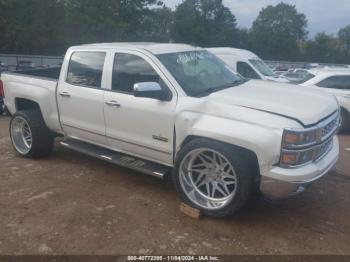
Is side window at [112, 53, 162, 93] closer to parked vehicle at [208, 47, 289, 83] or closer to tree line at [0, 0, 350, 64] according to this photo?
parked vehicle at [208, 47, 289, 83]

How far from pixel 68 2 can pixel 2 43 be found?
859 cm

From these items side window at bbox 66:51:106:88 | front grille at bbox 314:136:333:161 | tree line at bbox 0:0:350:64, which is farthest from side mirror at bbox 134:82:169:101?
tree line at bbox 0:0:350:64

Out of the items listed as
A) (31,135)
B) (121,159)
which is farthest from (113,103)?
(31,135)

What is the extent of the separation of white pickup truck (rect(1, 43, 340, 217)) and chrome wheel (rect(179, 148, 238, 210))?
11mm

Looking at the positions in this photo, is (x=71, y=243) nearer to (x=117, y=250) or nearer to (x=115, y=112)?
(x=117, y=250)

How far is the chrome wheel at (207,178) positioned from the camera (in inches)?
174

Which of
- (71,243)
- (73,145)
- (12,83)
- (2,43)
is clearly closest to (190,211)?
(71,243)

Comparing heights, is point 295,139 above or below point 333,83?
above

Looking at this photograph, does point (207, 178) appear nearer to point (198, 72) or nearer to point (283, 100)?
point (283, 100)

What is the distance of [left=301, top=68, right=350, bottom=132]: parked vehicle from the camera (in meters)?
10.3

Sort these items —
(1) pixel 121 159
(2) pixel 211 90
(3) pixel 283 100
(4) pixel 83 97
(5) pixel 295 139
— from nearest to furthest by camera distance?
(5) pixel 295 139
(3) pixel 283 100
(2) pixel 211 90
(1) pixel 121 159
(4) pixel 83 97

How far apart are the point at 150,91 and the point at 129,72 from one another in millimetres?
784

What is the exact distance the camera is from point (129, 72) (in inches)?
208

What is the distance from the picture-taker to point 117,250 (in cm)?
388
